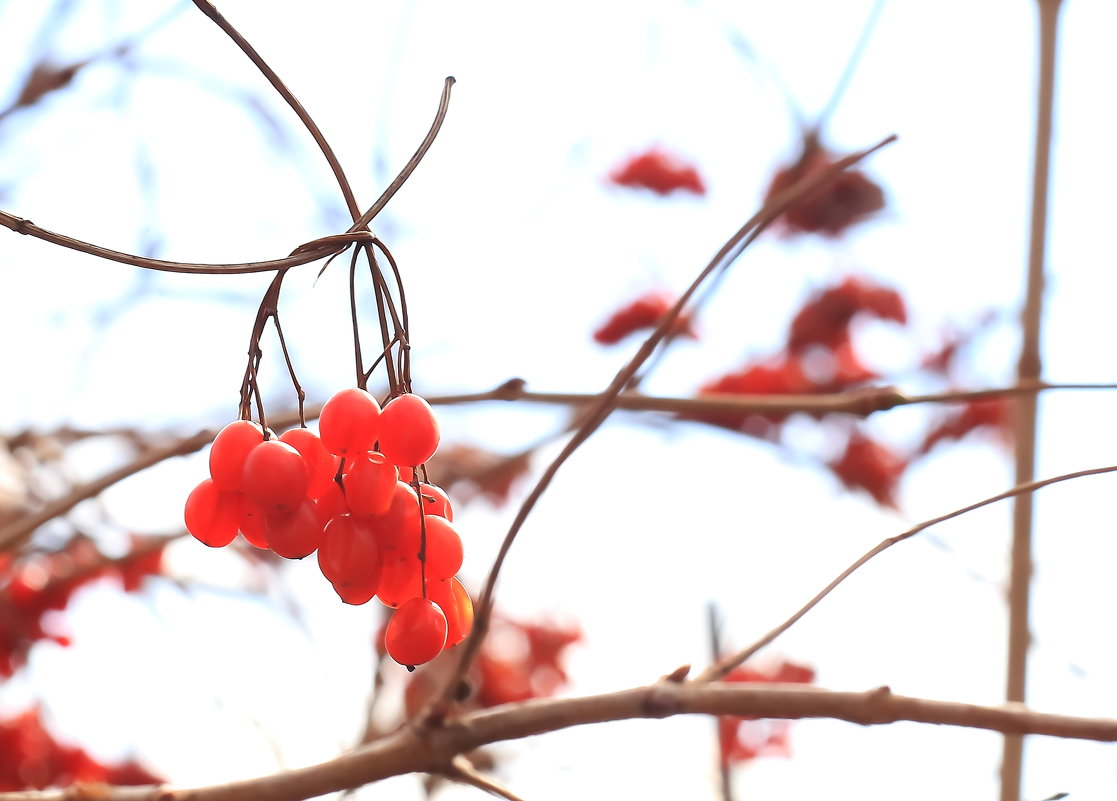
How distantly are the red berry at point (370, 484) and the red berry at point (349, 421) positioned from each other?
0.01m

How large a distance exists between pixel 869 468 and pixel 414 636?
6.91ft

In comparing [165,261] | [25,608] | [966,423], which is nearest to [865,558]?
[165,261]

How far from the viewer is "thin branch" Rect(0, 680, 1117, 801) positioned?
417 millimetres

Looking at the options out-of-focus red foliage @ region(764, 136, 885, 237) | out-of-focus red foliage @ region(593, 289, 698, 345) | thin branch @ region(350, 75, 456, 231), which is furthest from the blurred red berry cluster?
thin branch @ region(350, 75, 456, 231)

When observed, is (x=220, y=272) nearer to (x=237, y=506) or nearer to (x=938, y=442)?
(x=237, y=506)

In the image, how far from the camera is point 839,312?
239 cm

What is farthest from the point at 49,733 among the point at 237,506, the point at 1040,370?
the point at 1040,370

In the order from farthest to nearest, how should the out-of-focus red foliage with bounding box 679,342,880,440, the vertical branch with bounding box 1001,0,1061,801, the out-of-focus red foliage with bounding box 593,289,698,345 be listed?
1. the out-of-focus red foliage with bounding box 593,289,698,345
2. the out-of-focus red foliage with bounding box 679,342,880,440
3. the vertical branch with bounding box 1001,0,1061,801

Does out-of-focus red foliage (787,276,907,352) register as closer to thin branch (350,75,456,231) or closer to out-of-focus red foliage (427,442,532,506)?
out-of-focus red foliage (427,442,532,506)

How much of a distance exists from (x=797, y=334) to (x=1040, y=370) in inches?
63.8

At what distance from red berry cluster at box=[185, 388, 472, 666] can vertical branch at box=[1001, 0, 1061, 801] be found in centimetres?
46

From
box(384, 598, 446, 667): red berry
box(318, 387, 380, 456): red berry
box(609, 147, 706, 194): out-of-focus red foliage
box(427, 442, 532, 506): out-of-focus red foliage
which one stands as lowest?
box(384, 598, 446, 667): red berry

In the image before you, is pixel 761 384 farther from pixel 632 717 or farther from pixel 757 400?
pixel 632 717

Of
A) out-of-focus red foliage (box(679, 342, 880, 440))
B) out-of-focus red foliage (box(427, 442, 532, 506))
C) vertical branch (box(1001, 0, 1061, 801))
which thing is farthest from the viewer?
out-of-focus red foliage (box(679, 342, 880, 440))
